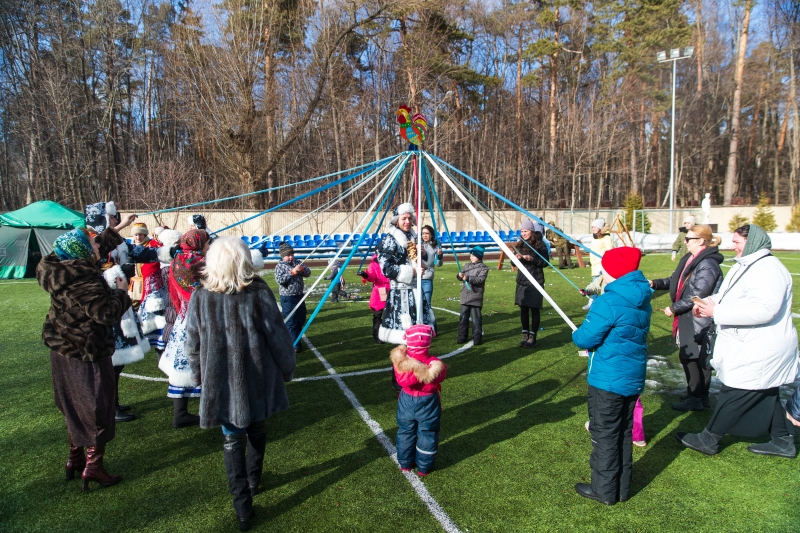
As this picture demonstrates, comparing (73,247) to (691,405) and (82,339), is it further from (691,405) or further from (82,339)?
(691,405)

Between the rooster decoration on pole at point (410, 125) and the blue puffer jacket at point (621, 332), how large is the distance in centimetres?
286

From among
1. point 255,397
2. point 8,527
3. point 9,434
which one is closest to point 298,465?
point 255,397

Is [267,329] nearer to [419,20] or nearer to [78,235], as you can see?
[78,235]

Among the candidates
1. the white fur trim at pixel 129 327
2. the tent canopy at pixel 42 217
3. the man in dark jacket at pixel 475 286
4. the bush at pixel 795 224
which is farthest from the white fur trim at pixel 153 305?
the bush at pixel 795 224

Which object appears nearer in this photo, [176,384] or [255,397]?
[255,397]

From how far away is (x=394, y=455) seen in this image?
157 inches

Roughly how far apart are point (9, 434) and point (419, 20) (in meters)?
28.6

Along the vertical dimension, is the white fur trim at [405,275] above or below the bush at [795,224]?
above

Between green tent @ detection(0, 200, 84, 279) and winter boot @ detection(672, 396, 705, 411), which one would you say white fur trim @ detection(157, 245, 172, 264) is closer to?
winter boot @ detection(672, 396, 705, 411)

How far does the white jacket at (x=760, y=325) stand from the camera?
11.7 feet

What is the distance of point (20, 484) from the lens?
142 inches

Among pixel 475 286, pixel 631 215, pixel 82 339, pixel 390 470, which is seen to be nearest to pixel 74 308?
pixel 82 339

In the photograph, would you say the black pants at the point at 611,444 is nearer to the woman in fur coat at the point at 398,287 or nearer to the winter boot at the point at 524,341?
the woman in fur coat at the point at 398,287

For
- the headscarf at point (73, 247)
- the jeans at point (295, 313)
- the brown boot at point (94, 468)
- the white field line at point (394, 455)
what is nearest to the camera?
the white field line at point (394, 455)
